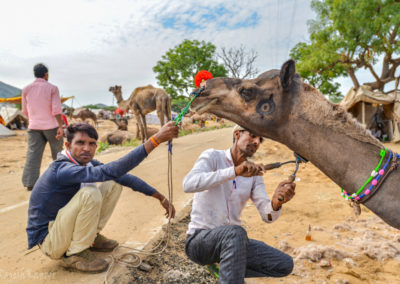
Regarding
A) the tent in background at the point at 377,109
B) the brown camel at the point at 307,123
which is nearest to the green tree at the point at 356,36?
the tent in background at the point at 377,109

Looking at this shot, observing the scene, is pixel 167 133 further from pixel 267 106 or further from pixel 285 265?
pixel 285 265

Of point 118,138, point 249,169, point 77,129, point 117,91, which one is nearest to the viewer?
point 249,169

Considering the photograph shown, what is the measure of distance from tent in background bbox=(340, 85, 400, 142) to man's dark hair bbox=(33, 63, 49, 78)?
1073 cm

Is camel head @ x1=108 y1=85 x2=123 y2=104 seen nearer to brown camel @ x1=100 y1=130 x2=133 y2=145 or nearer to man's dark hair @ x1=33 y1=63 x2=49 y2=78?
brown camel @ x1=100 y1=130 x2=133 y2=145

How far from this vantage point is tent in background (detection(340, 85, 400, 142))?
423 inches

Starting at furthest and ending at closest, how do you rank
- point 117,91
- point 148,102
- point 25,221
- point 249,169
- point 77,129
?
1. point 117,91
2. point 148,102
3. point 25,221
4. point 77,129
5. point 249,169

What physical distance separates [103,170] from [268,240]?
90.0 inches

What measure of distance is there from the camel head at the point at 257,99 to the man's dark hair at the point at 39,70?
12.9 feet

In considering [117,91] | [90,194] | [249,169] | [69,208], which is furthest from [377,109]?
[69,208]

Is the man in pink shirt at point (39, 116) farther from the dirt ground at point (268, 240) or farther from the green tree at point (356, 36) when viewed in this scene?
the green tree at point (356, 36)

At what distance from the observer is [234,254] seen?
5.94 ft

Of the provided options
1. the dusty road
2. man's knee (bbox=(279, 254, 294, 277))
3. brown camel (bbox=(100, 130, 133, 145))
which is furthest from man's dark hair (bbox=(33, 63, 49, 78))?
brown camel (bbox=(100, 130, 133, 145))

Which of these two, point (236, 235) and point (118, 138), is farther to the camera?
point (118, 138)

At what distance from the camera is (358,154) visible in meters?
1.56
